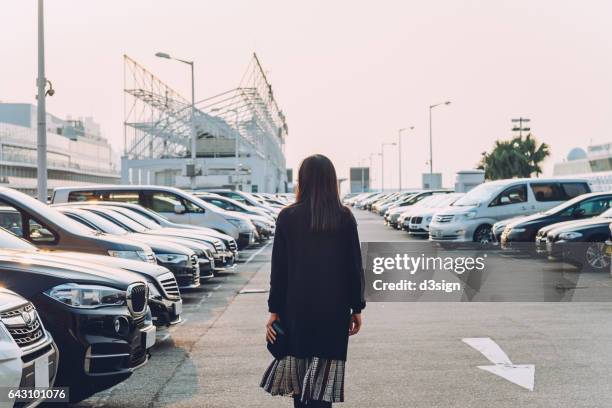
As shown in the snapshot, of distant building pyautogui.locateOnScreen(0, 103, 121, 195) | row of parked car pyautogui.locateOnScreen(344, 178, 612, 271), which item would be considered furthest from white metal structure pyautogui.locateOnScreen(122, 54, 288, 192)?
row of parked car pyautogui.locateOnScreen(344, 178, 612, 271)

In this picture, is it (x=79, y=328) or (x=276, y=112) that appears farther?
(x=276, y=112)

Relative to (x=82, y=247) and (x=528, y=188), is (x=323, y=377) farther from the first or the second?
(x=528, y=188)

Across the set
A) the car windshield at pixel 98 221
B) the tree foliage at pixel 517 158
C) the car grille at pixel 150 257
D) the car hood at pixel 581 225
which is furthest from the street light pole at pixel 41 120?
the tree foliage at pixel 517 158

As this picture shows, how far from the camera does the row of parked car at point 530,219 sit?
17.4 metres

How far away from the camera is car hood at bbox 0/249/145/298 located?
630 centimetres

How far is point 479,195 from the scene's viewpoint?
25.4 metres

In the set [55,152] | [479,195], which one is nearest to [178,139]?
[55,152]

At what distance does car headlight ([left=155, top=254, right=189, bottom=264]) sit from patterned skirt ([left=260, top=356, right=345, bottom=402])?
8.31m

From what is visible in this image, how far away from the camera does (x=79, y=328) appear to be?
20.7ft

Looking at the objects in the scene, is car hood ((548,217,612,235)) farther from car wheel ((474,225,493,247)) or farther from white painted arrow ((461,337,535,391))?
white painted arrow ((461,337,535,391))

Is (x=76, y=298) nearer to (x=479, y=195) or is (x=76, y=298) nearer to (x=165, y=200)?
(x=165, y=200)

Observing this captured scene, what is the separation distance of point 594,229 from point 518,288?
3479 mm

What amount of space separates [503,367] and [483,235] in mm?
17074

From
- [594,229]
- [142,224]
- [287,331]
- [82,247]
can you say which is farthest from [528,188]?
[287,331]
